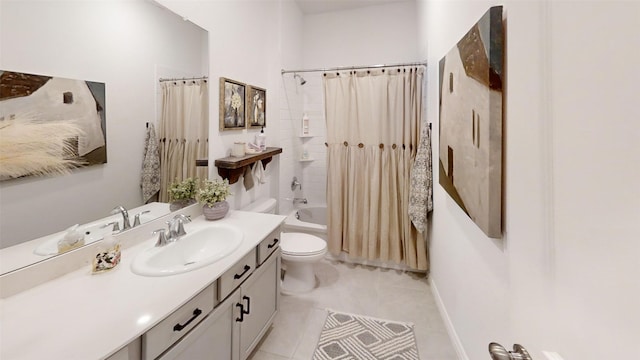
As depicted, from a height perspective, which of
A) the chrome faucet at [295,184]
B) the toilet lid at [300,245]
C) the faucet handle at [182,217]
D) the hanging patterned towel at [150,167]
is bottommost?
Result: the toilet lid at [300,245]

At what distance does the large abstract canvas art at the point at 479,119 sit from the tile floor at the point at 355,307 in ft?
3.53

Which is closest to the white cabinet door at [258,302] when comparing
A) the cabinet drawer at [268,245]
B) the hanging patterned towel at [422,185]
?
the cabinet drawer at [268,245]

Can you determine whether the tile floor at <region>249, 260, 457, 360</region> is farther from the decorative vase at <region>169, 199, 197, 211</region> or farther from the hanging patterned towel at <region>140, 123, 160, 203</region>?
the hanging patterned towel at <region>140, 123, 160, 203</region>

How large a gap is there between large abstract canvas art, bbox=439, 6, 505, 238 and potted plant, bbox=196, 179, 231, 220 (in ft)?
4.89

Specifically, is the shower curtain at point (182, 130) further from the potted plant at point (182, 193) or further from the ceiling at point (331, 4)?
the ceiling at point (331, 4)

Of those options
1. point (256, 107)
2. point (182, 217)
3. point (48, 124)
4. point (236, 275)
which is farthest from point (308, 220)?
point (48, 124)

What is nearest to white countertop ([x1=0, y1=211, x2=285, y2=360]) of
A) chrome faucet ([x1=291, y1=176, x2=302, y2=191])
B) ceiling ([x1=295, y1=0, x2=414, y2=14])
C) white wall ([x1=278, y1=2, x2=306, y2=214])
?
white wall ([x1=278, y1=2, x2=306, y2=214])

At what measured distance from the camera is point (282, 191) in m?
3.34

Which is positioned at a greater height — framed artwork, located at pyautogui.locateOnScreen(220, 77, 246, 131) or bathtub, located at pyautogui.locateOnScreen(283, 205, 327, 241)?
framed artwork, located at pyautogui.locateOnScreen(220, 77, 246, 131)

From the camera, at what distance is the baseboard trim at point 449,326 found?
5.69 ft

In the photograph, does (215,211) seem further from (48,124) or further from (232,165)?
(48,124)

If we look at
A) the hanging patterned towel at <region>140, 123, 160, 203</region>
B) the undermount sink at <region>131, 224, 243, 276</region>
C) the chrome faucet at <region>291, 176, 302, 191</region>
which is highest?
the hanging patterned towel at <region>140, 123, 160, 203</region>

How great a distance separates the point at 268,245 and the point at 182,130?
0.92m

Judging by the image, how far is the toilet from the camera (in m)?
2.41
